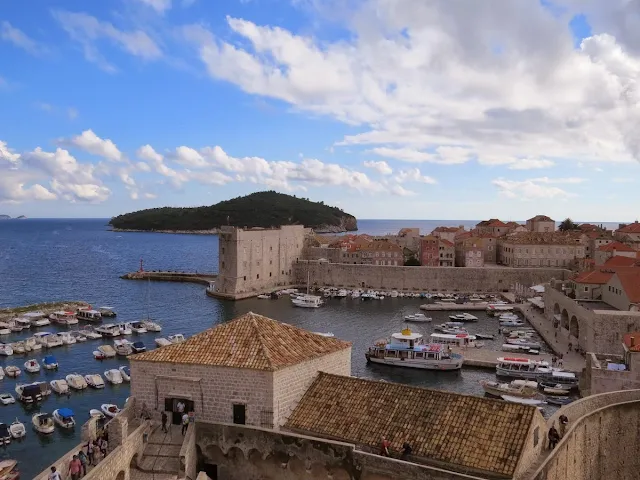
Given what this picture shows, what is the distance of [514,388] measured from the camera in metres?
26.3

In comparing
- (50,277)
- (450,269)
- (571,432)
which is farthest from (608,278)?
(50,277)

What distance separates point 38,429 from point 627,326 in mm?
26982

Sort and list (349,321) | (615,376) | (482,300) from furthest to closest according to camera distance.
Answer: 1. (482,300)
2. (349,321)
3. (615,376)

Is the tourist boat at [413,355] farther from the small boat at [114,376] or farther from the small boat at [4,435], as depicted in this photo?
the small boat at [4,435]

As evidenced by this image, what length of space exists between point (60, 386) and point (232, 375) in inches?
697

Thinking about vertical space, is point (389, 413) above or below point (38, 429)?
above

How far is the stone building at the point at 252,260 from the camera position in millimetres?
56281

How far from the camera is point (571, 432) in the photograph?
38.2ft

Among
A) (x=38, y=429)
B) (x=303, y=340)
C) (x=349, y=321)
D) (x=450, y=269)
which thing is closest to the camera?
(x=303, y=340)

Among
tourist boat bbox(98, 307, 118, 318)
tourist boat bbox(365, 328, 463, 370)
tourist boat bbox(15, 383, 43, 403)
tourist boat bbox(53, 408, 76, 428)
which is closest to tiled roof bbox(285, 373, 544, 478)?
tourist boat bbox(53, 408, 76, 428)

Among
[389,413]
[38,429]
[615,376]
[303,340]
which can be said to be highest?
[303,340]

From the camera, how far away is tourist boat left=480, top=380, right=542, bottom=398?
25.6 metres

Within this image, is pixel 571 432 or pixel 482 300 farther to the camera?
pixel 482 300

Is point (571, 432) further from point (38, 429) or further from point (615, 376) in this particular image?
point (38, 429)
